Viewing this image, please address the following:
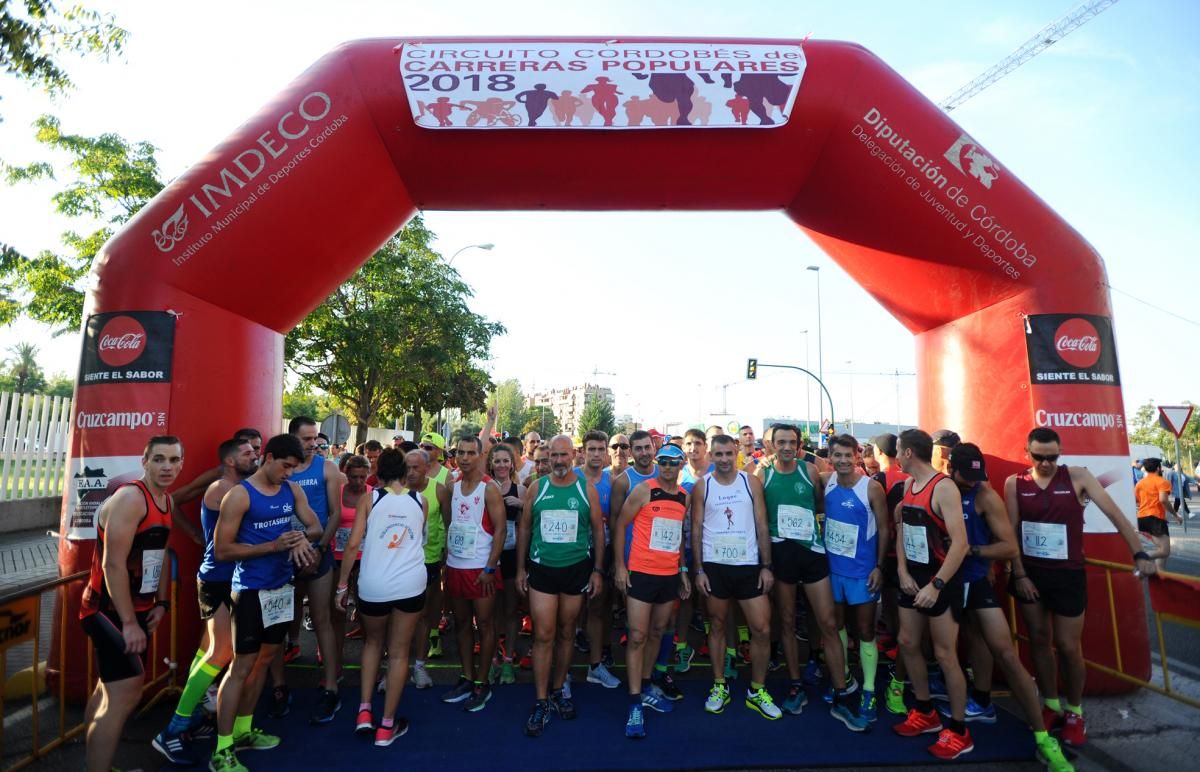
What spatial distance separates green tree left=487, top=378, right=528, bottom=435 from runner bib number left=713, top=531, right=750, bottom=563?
5789 cm

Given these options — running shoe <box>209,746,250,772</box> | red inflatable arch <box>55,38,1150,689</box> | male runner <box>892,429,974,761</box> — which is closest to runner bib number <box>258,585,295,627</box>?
running shoe <box>209,746,250,772</box>

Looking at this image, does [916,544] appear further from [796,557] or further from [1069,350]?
[1069,350]

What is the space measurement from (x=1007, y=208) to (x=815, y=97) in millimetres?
1931

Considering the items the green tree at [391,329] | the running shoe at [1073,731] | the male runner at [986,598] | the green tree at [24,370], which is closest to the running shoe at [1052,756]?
the male runner at [986,598]

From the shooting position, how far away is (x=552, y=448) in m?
4.92

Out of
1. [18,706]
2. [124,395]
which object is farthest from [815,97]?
[18,706]

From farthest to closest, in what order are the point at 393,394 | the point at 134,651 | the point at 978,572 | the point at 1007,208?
the point at 393,394
the point at 1007,208
the point at 978,572
the point at 134,651

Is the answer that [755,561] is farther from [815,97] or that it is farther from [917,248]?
Result: [815,97]

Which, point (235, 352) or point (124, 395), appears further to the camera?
point (235, 352)

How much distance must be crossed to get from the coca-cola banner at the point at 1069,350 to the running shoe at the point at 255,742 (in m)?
6.48

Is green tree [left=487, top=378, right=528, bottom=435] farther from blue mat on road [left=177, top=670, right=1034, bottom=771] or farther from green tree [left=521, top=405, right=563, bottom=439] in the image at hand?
blue mat on road [left=177, top=670, right=1034, bottom=771]

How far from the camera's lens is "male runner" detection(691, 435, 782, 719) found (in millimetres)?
4762

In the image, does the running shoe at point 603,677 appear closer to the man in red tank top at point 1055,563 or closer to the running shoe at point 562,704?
the running shoe at point 562,704

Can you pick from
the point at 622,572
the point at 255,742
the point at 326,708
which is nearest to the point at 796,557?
the point at 622,572
